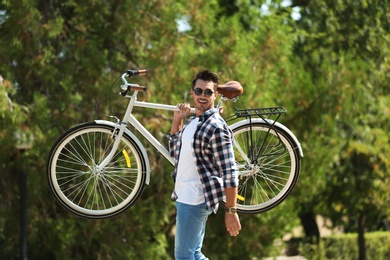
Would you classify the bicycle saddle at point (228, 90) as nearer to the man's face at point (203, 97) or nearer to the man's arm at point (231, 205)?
the man's face at point (203, 97)

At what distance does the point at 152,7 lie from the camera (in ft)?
37.5

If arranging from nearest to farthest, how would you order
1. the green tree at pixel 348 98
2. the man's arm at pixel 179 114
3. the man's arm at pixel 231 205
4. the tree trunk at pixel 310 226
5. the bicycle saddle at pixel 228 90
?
the man's arm at pixel 231 205 < the bicycle saddle at pixel 228 90 < the man's arm at pixel 179 114 < the green tree at pixel 348 98 < the tree trunk at pixel 310 226

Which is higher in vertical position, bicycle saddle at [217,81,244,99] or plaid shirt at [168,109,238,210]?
bicycle saddle at [217,81,244,99]

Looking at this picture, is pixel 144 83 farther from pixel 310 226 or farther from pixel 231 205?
pixel 310 226

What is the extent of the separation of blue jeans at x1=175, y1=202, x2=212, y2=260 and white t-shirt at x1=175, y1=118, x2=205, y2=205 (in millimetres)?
37

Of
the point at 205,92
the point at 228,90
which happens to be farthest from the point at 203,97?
the point at 228,90

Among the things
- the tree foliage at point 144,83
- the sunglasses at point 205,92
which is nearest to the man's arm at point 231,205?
the sunglasses at point 205,92

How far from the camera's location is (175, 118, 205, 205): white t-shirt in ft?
15.9

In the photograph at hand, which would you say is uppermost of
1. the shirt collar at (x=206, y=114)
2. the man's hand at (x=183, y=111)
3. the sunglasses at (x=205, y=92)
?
the sunglasses at (x=205, y=92)

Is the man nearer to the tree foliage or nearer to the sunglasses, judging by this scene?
the sunglasses

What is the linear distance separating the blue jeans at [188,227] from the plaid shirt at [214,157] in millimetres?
78

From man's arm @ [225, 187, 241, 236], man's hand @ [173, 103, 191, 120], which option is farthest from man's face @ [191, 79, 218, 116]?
man's arm @ [225, 187, 241, 236]

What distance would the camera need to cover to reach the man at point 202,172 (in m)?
4.77

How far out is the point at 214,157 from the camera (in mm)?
4809
